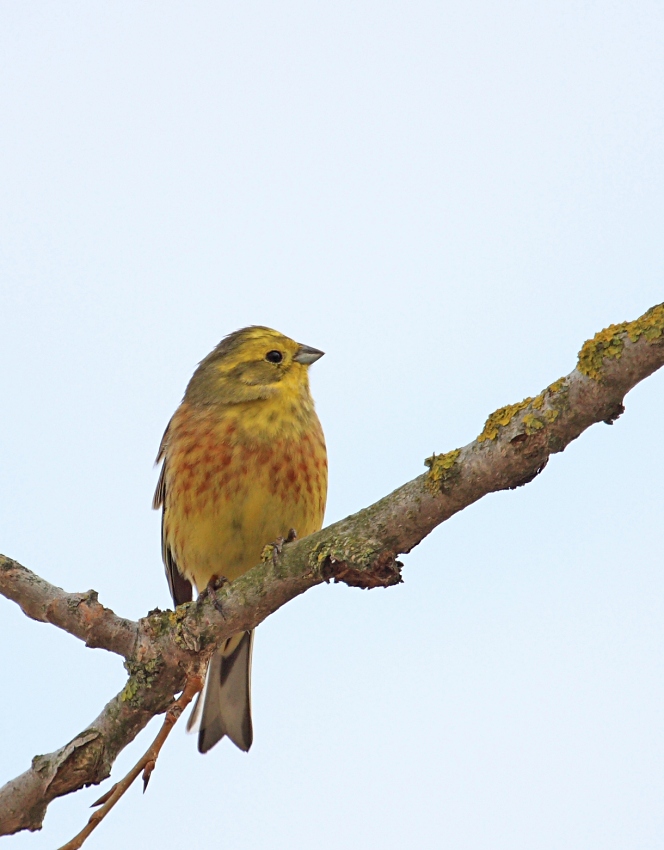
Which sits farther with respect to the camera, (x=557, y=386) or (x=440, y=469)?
(x=440, y=469)

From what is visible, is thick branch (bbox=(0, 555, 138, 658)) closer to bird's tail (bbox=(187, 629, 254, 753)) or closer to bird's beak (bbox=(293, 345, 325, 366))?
bird's tail (bbox=(187, 629, 254, 753))

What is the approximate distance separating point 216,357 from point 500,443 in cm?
315

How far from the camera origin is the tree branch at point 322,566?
2768 mm

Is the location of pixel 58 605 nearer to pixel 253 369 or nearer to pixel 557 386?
pixel 557 386

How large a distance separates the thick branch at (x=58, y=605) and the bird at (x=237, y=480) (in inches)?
45.0

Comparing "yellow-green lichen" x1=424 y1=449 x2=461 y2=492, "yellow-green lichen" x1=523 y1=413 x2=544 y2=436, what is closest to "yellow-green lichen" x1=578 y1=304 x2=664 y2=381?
"yellow-green lichen" x1=523 y1=413 x2=544 y2=436

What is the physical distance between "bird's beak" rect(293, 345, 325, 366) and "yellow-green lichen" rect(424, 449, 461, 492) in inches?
107

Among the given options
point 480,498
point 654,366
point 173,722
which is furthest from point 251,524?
point 654,366

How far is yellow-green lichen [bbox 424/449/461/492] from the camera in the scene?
3045 mm

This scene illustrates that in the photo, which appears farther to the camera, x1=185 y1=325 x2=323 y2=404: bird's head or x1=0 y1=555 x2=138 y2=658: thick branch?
x1=185 y1=325 x2=323 y2=404: bird's head

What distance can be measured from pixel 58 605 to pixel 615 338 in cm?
214

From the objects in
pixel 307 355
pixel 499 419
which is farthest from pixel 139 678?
pixel 307 355

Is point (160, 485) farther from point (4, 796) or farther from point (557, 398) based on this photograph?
point (557, 398)

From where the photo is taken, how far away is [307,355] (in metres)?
5.78
